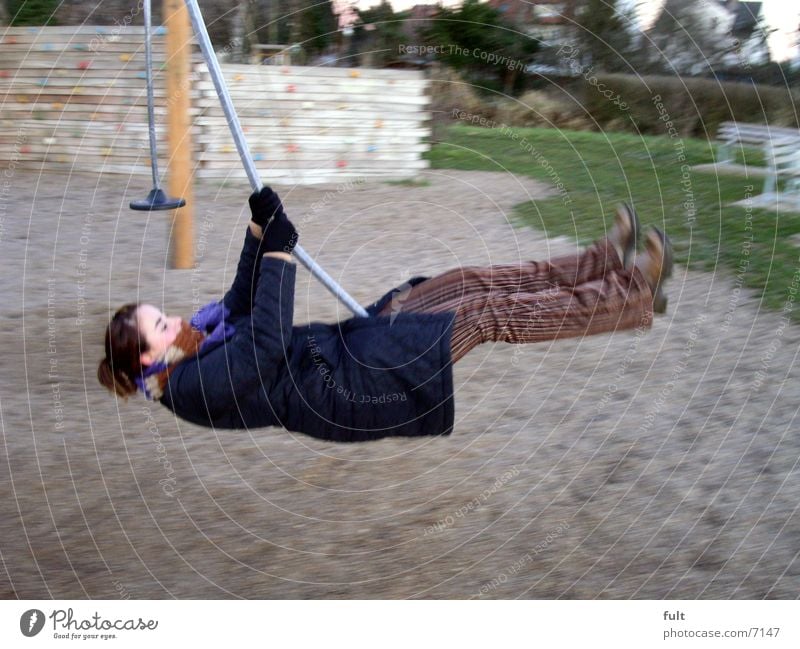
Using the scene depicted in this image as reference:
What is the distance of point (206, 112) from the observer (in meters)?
5.06

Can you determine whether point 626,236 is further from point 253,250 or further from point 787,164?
point 787,164

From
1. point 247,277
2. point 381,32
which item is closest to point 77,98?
point 381,32

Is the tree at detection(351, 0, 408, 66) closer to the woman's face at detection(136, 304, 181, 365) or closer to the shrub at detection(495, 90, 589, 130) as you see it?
the shrub at detection(495, 90, 589, 130)

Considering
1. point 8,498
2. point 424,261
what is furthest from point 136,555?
point 424,261

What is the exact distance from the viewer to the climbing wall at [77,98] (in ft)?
16.7

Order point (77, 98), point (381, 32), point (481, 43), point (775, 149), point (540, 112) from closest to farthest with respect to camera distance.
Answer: point (481, 43)
point (381, 32)
point (775, 149)
point (540, 112)
point (77, 98)

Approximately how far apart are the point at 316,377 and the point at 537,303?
0.55 m

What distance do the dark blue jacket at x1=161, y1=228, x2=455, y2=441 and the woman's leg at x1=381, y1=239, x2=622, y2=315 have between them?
134mm

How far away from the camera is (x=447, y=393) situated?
6.79 ft

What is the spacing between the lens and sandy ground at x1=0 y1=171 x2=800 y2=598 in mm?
2400

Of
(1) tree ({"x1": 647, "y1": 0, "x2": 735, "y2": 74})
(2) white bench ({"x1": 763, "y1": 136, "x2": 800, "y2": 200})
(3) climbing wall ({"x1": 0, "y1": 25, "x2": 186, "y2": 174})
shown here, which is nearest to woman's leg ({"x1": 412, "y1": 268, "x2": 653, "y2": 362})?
(1) tree ({"x1": 647, "y1": 0, "x2": 735, "y2": 74})

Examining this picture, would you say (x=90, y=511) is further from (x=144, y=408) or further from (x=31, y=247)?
(x=31, y=247)

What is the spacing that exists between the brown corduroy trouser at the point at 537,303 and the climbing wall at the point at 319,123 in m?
2.63

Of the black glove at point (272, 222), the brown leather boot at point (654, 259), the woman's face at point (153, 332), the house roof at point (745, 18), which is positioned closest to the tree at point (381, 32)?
the house roof at point (745, 18)
